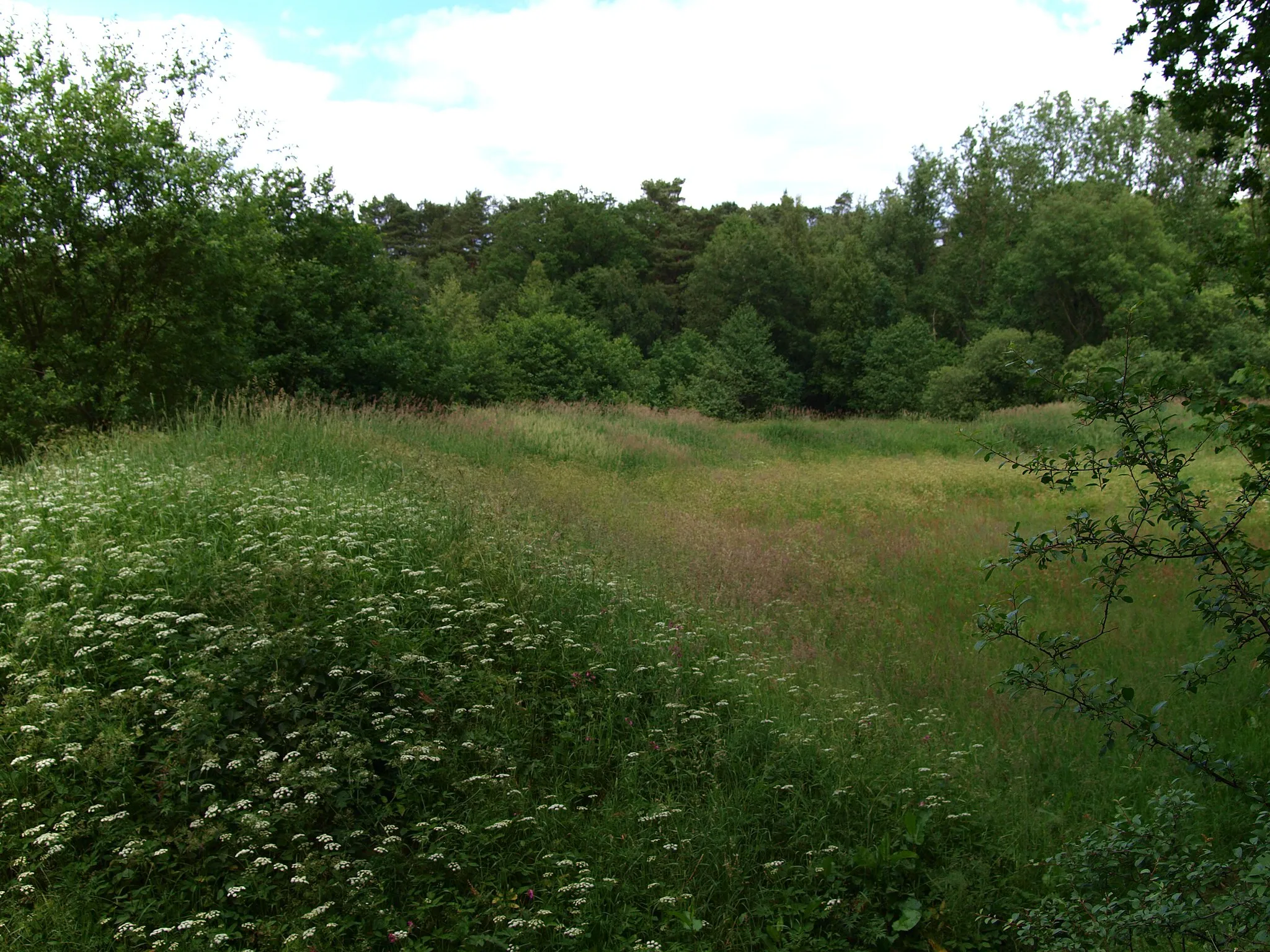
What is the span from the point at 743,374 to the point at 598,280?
14.7 metres

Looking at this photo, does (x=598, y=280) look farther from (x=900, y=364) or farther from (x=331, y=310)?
(x=331, y=310)

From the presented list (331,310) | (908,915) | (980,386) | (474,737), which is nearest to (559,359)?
(331,310)

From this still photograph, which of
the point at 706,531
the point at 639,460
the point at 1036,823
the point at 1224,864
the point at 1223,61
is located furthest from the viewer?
the point at 639,460

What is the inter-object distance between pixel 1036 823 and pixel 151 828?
15.6ft

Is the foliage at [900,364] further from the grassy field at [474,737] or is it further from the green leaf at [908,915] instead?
the green leaf at [908,915]

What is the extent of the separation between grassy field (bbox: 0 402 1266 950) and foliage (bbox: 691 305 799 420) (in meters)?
28.0

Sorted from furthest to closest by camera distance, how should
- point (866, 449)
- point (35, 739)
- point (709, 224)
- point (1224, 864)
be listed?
point (709, 224)
point (866, 449)
point (35, 739)
point (1224, 864)

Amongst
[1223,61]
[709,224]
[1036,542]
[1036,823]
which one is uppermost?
[709,224]

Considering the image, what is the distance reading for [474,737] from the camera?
4.86 m

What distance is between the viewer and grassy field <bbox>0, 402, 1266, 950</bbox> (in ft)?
12.8

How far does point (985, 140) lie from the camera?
5050 centimetres

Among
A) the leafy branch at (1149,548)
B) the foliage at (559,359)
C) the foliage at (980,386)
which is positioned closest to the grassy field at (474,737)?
the leafy branch at (1149,548)

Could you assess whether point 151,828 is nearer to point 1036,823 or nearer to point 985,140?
point 1036,823

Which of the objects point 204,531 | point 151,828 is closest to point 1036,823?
point 151,828
